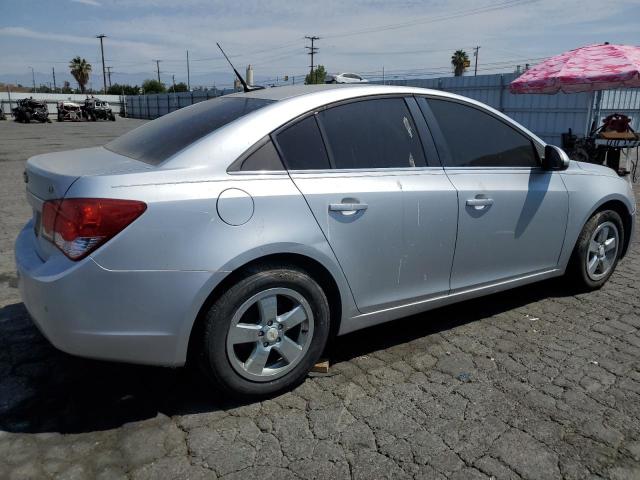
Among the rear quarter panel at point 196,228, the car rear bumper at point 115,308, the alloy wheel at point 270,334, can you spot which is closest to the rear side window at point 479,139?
the rear quarter panel at point 196,228

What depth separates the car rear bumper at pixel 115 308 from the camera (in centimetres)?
241

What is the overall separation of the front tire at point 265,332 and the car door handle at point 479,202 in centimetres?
117

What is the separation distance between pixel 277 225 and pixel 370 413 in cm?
107

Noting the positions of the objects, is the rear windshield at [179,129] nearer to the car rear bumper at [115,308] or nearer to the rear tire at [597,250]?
the car rear bumper at [115,308]

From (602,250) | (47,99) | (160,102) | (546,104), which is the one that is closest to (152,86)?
(47,99)

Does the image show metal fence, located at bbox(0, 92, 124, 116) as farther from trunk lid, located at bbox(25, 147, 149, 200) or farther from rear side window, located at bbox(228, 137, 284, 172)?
rear side window, located at bbox(228, 137, 284, 172)

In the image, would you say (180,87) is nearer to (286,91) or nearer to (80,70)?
(80,70)

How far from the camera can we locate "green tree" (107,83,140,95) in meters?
83.2

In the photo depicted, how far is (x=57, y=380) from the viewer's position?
3096mm

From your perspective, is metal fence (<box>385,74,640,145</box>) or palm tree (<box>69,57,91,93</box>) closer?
metal fence (<box>385,74,640,145</box>)

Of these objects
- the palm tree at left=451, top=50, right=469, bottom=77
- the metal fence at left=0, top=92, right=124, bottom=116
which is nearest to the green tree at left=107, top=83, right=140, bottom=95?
the metal fence at left=0, top=92, right=124, bottom=116

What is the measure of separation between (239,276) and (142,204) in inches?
22.3

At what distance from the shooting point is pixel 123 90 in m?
84.1

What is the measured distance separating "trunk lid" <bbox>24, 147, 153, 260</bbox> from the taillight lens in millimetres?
150
